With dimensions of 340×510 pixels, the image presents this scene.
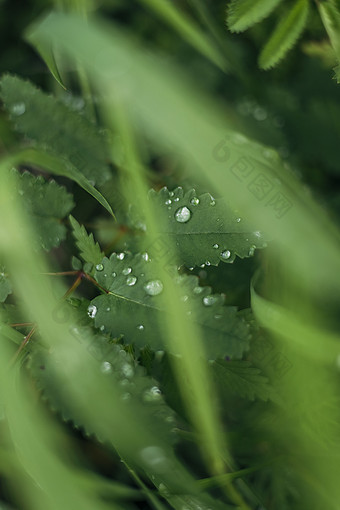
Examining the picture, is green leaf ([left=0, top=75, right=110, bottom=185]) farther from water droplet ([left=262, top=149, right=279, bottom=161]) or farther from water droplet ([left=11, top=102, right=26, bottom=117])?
water droplet ([left=262, top=149, right=279, bottom=161])

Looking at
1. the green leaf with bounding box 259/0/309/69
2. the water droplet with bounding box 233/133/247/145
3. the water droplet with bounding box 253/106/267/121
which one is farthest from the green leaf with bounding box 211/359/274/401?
the water droplet with bounding box 253/106/267/121

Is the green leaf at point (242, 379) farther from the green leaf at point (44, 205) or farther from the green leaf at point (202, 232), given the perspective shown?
the green leaf at point (44, 205)

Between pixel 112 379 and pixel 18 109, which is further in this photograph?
pixel 18 109

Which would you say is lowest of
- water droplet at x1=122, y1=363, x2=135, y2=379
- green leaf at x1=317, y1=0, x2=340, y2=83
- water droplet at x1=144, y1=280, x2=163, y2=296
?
water droplet at x1=122, y1=363, x2=135, y2=379

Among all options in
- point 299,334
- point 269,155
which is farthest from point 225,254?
point 269,155

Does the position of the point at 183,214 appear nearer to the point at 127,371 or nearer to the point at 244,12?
the point at 127,371
